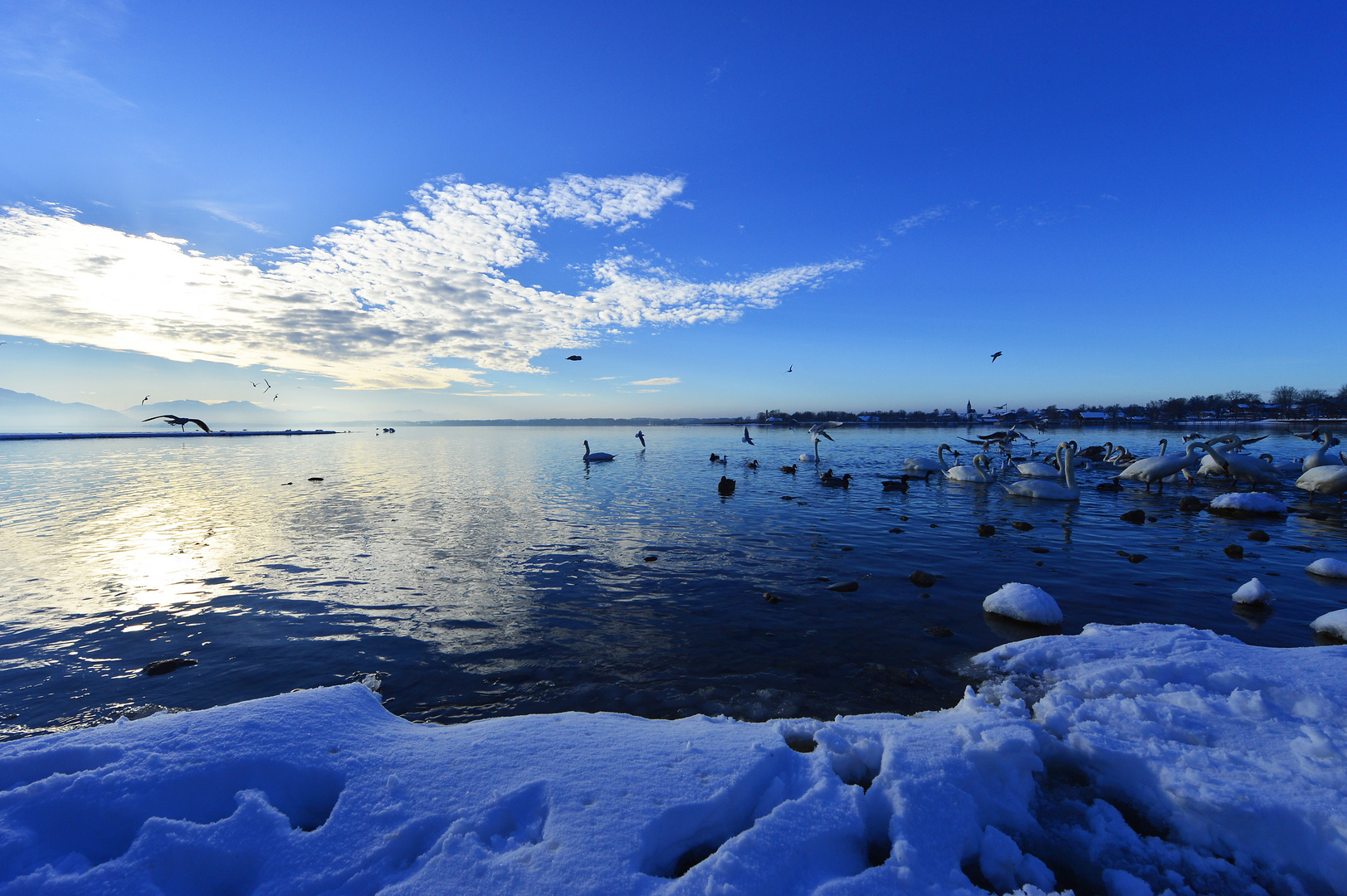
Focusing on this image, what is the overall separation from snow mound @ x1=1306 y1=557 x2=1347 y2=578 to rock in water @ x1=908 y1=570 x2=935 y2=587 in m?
7.93

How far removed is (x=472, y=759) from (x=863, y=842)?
117 inches

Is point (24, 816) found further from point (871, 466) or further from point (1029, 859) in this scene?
point (871, 466)

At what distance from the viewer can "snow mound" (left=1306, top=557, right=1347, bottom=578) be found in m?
10.2

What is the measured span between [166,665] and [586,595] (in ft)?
20.5

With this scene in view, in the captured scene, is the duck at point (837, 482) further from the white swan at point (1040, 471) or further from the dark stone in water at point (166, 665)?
the dark stone in water at point (166, 665)

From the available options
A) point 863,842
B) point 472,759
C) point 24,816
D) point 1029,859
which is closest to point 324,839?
point 472,759

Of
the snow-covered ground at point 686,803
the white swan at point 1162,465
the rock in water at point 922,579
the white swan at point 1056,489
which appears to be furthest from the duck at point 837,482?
the snow-covered ground at point 686,803

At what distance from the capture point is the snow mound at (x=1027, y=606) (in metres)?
8.34

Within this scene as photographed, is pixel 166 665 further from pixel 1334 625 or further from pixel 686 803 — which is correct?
pixel 1334 625

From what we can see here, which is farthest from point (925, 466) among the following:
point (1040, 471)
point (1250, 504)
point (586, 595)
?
point (586, 595)

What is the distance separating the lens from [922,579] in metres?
10.4

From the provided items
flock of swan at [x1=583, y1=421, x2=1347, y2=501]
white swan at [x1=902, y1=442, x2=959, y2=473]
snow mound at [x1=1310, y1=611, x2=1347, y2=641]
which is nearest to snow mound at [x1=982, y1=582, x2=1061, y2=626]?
snow mound at [x1=1310, y1=611, x2=1347, y2=641]

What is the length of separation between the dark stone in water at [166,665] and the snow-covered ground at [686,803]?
14.8 ft

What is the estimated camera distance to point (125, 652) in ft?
25.2
